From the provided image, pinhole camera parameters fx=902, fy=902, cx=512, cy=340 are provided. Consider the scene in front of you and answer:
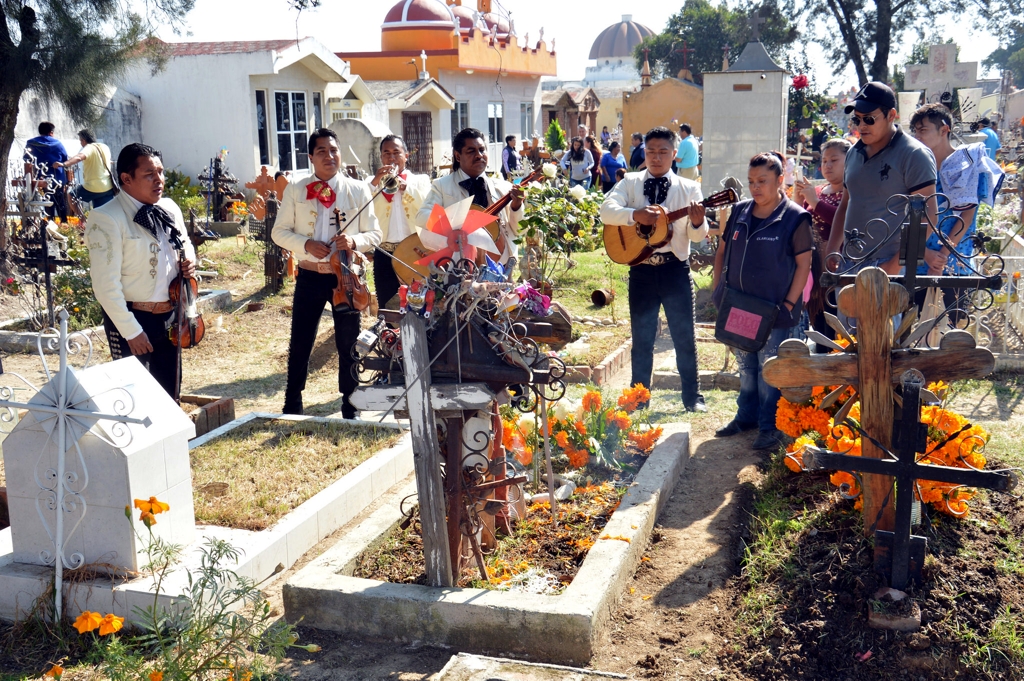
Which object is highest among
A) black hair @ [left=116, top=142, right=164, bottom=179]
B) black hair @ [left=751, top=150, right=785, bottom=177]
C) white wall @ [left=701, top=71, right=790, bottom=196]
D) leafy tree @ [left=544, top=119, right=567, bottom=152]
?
leafy tree @ [left=544, top=119, right=567, bottom=152]

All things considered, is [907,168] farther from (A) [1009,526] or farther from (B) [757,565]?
(B) [757,565]

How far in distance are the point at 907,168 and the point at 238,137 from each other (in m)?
17.0

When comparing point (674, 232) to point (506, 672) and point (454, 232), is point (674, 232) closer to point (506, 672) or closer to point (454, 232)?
point (454, 232)

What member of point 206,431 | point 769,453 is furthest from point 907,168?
point 206,431

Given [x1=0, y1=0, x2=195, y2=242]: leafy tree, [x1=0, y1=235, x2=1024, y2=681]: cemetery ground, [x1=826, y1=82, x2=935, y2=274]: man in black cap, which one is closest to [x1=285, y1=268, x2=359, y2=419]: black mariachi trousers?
[x1=0, y1=235, x2=1024, y2=681]: cemetery ground

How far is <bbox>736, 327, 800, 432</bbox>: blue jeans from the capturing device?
18.0ft

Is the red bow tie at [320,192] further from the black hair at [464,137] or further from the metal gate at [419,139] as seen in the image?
the metal gate at [419,139]

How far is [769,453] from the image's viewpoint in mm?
5371

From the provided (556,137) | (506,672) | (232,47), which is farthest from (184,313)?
(556,137)

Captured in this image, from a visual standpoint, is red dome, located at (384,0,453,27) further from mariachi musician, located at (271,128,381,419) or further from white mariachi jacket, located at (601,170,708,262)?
white mariachi jacket, located at (601,170,708,262)

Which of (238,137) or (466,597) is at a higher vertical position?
(238,137)

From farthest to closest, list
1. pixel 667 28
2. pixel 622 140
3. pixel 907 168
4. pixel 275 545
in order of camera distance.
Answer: pixel 667 28
pixel 622 140
pixel 907 168
pixel 275 545

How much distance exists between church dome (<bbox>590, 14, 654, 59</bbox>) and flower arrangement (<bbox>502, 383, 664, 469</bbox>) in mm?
86376

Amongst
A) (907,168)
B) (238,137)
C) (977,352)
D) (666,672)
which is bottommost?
(666,672)
